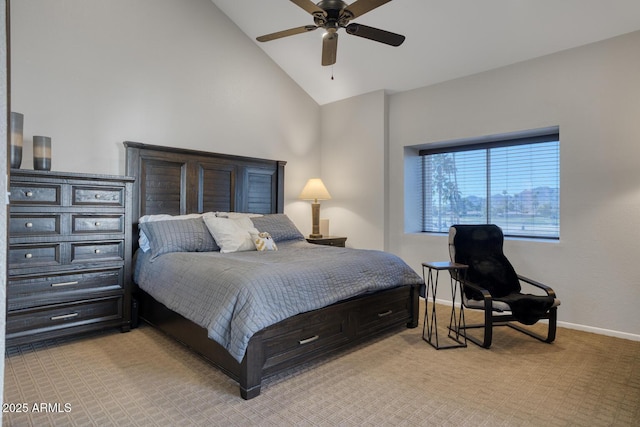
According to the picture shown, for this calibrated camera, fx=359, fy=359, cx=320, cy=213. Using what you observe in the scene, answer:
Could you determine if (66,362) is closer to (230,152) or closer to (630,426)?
(230,152)

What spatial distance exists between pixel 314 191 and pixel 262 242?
1.65m

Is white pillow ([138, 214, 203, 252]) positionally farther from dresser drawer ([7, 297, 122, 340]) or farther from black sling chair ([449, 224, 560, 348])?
black sling chair ([449, 224, 560, 348])

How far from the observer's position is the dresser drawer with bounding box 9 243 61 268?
2.68m

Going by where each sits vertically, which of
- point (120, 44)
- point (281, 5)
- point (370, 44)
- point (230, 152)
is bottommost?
point (230, 152)

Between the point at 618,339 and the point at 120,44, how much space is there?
5.47 metres

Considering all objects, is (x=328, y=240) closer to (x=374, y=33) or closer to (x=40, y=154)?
→ (x=374, y=33)

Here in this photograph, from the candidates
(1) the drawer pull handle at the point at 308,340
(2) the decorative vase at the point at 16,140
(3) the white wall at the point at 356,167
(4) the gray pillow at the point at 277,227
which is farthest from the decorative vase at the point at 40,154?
(3) the white wall at the point at 356,167

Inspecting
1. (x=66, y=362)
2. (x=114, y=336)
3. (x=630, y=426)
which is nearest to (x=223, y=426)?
(x=66, y=362)

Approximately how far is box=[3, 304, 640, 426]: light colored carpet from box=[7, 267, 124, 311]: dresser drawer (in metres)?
0.39

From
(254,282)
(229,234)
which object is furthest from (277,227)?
(254,282)

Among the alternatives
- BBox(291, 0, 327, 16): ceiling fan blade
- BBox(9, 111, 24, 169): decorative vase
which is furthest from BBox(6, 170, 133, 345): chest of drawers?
BBox(291, 0, 327, 16): ceiling fan blade

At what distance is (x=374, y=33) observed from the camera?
2723 mm

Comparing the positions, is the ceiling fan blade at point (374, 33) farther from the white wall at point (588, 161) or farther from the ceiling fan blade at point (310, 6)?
the white wall at point (588, 161)

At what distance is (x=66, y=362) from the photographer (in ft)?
8.50
